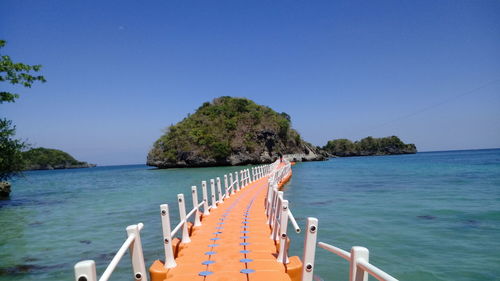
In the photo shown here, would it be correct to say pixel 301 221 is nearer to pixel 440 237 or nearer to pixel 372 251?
pixel 372 251

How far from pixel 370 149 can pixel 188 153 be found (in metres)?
134

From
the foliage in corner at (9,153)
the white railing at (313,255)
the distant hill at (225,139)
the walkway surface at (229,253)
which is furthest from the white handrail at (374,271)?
the distant hill at (225,139)

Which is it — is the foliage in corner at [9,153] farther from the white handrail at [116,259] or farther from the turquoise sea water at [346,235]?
the white handrail at [116,259]

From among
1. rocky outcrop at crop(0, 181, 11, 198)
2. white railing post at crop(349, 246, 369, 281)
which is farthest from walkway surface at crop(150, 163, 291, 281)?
rocky outcrop at crop(0, 181, 11, 198)

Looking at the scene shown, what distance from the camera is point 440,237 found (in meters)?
10.8

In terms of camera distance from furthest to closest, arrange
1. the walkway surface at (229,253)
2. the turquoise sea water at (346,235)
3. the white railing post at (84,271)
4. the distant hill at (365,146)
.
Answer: the distant hill at (365,146) → the turquoise sea water at (346,235) → the walkway surface at (229,253) → the white railing post at (84,271)

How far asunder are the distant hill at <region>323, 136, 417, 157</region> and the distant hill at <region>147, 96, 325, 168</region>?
9013 centimetres

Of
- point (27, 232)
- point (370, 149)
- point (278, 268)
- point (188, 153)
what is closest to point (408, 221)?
point (278, 268)

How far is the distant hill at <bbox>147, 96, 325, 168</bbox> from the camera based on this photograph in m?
79.1

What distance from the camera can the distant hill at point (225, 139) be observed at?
79.1 m

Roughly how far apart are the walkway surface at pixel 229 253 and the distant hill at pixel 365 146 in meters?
174

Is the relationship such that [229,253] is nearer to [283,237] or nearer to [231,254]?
[231,254]

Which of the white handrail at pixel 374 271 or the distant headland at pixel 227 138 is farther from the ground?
the distant headland at pixel 227 138

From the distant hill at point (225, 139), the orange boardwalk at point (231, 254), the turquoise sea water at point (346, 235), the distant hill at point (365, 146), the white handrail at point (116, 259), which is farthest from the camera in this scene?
the distant hill at point (365, 146)
